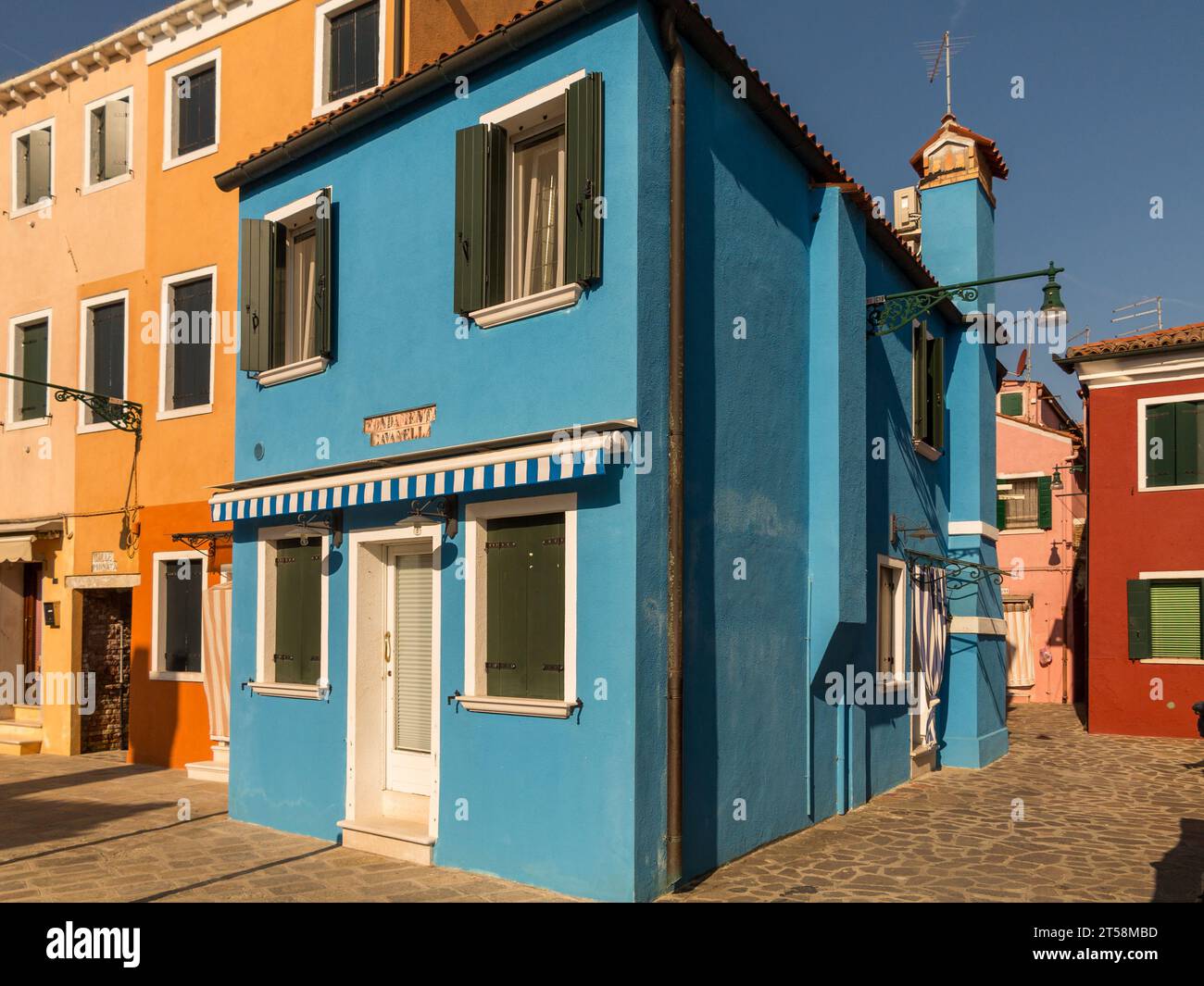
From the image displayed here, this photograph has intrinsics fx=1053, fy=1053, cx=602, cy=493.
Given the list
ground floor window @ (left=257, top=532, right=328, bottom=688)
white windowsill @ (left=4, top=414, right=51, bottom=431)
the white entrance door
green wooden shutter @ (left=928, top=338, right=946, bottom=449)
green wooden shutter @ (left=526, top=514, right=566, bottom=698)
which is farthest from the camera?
white windowsill @ (left=4, top=414, right=51, bottom=431)

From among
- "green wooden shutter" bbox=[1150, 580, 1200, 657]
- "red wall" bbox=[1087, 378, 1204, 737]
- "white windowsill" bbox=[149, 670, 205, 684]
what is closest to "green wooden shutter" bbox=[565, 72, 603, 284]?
"white windowsill" bbox=[149, 670, 205, 684]

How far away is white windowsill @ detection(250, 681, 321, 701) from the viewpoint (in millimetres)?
10373

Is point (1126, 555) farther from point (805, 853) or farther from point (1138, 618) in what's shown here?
point (805, 853)

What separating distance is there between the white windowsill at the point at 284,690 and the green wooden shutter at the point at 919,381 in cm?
816

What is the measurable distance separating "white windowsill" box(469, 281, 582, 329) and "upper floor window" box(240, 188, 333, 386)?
9.24 feet

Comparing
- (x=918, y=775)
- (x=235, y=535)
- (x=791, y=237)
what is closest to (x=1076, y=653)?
(x=918, y=775)

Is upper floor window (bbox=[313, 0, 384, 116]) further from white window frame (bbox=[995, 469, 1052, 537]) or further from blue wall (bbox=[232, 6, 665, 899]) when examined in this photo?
white window frame (bbox=[995, 469, 1052, 537])

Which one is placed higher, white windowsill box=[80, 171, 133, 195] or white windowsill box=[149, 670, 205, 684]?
white windowsill box=[80, 171, 133, 195]

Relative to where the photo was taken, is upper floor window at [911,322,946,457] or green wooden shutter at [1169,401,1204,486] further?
green wooden shutter at [1169,401,1204,486]

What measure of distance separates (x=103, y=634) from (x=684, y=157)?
1325 centimetres

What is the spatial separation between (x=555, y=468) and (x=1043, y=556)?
22754 millimetres

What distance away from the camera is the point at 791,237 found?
34.1 feet
